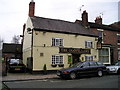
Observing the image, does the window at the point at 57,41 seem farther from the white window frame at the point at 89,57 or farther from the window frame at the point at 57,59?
the white window frame at the point at 89,57

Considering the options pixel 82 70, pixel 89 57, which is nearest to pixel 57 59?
pixel 89 57

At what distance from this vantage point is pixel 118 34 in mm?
29484

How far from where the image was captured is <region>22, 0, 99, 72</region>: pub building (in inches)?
810

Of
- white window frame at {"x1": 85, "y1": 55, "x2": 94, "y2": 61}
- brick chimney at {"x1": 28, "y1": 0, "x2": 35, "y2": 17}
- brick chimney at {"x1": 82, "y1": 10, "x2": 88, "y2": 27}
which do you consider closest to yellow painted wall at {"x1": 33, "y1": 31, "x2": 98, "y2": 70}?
white window frame at {"x1": 85, "y1": 55, "x2": 94, "y2": 61}

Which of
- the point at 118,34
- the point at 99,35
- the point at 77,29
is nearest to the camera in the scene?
the point at 77,29

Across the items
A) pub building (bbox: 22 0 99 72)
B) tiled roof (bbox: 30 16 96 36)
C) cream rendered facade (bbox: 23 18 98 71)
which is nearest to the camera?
cream rendered facade (bbox: 23 18 98 71)

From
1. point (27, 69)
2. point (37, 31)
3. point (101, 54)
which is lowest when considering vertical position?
point (27, 69)

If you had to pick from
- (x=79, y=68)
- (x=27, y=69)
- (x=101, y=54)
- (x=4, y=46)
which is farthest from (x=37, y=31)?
(x=4, y=46)

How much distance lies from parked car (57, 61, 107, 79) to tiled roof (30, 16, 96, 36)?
709cm

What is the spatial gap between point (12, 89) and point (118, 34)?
76.7ft

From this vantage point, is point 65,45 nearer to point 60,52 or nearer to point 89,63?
point 60,52

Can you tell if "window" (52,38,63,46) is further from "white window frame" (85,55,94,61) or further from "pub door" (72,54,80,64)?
"white window frame" (85,55,94,61)

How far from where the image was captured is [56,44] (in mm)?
21922

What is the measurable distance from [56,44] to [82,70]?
22.6ft
